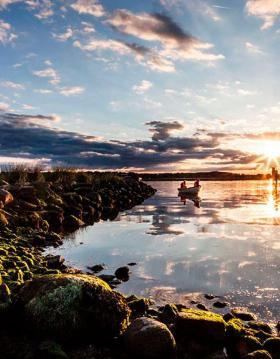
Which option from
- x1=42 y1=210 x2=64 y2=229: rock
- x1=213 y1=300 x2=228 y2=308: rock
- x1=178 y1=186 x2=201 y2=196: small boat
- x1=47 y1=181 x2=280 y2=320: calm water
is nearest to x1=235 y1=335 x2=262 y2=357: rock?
x1=47 y1=181 x2=280 y2=320: calm water

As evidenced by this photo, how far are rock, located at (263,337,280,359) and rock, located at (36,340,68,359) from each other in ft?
9.43

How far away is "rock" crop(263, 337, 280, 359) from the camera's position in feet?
18.7

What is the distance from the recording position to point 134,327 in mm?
5559

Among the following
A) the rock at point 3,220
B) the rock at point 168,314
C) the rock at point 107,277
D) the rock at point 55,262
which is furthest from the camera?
the rock at point 3,220

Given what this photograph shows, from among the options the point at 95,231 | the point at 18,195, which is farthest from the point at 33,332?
the point at 18,195

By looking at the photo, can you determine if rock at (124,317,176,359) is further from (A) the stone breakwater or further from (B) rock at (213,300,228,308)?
(B) rock at (213,300,228,308)

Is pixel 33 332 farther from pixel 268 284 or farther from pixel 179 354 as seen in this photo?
pixel 268 284

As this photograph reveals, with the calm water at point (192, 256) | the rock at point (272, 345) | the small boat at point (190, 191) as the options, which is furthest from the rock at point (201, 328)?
the small boat at point (190, 191)

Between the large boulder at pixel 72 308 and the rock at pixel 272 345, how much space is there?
81.9 inches

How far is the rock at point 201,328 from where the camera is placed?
229 inches

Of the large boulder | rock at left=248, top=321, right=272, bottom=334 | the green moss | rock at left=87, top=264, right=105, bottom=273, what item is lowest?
rock at left=248, top=321, right=272, bottom=334

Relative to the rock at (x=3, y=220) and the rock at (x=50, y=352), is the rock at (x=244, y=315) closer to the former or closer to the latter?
the rock at (x=50, y=352)

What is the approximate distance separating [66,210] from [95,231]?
463 centimetres

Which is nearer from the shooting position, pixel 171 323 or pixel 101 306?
pixel 101 306
